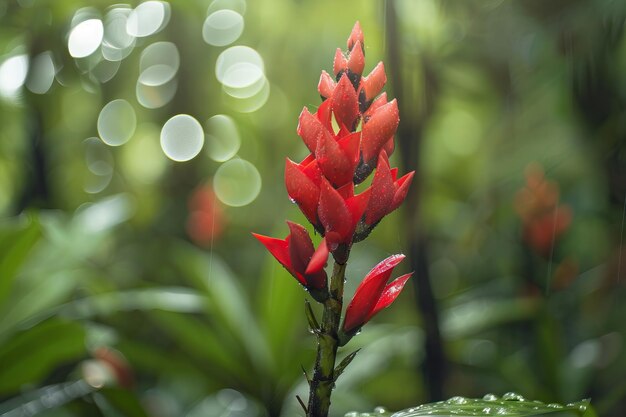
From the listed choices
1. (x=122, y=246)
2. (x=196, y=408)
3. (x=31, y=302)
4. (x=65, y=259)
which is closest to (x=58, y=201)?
(x=122, y=246)

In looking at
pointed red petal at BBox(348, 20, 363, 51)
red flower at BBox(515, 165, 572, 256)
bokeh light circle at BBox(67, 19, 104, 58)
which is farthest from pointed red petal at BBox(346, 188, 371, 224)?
bokeh light circle at BBox(67, 19, 104, 58)

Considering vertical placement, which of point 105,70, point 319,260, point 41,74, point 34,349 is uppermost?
point 105,70

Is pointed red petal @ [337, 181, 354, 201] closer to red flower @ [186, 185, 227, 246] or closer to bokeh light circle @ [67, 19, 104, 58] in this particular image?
red flower @ [186, 185, 227, 246]

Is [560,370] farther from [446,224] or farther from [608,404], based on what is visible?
[446,224]

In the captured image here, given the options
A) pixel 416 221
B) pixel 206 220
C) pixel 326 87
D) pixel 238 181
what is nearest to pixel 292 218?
pixel 416 221

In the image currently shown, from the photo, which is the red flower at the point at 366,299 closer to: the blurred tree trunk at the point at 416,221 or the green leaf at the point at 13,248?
the blurred tree trunk at the point at 416,221

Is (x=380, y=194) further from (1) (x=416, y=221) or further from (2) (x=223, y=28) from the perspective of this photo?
(2) (x=223, y=28)

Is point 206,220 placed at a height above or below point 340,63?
above
